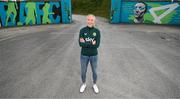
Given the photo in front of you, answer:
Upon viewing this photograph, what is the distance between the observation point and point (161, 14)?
18.5 m

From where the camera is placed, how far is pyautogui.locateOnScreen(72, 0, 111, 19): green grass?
32809mm

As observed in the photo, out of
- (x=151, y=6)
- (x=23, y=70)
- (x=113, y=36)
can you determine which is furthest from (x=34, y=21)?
(x=23, y=70)

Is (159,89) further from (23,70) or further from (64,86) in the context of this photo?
(23,70)

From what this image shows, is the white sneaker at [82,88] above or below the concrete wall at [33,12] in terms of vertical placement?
below

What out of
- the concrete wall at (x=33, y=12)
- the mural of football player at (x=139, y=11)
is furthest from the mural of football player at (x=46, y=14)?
the mural of football player at (x=139, y=11)

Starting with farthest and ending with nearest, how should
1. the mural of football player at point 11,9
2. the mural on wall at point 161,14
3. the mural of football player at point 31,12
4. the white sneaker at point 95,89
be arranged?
the mural of football player at point 31,12 → the mural on wall at point 161,14 → the mural of football player at point 11,9 → the white sneaker at point 95,89

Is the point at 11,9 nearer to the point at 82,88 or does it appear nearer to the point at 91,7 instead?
the point at 82,88

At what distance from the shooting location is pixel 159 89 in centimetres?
615

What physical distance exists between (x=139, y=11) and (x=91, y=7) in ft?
63.3

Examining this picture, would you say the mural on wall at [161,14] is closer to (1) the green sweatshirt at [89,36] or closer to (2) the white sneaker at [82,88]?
(2) the white sneaker at [82,88]

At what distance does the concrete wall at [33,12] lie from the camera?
18.2 metres

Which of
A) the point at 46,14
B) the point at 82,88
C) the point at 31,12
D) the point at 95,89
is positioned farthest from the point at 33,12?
the point at 95,89

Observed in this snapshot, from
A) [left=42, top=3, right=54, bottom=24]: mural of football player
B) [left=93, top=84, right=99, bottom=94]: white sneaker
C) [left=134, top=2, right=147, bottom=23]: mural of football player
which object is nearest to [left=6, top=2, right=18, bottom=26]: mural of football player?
[left=42, top=3, right=54, bottom=24]: mural of football player

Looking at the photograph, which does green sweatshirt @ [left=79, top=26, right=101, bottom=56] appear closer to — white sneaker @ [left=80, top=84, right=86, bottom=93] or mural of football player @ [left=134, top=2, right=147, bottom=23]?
white sneaker @ [left=80, top=84, right=86, bottom=93]
